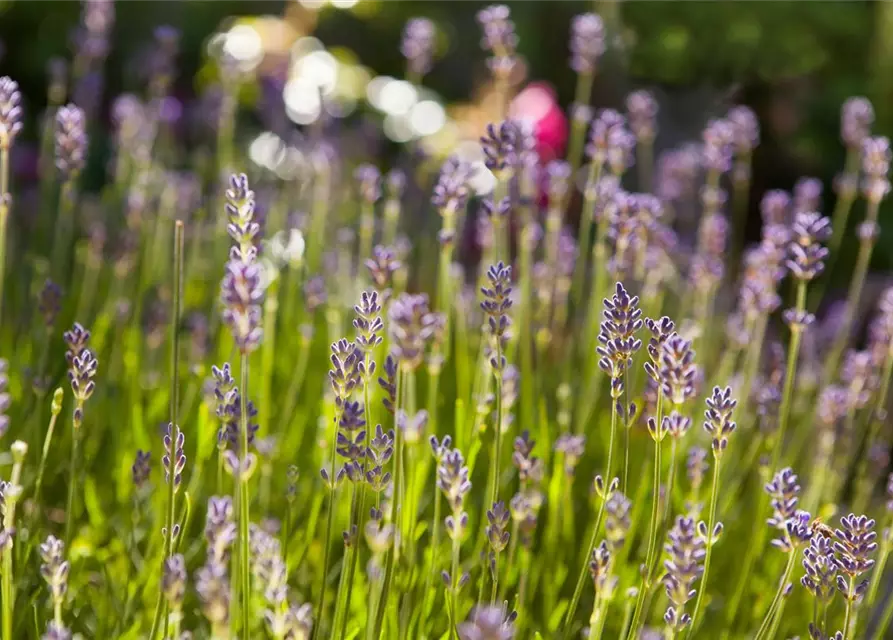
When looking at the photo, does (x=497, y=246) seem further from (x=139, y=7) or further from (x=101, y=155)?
(x=139, y=7)

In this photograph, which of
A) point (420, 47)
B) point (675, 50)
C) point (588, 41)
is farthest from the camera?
point (675, 50)

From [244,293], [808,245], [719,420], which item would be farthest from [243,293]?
[808,245]

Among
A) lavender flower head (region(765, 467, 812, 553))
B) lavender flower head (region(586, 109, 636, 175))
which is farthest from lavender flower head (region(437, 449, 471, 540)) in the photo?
lavender flower head (region(586, 109, 636, 175))

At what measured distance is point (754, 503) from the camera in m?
2.60

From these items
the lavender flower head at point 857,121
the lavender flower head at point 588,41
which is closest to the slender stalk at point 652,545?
the lavender flower head at point 588,41

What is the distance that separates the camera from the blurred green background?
596 centimetres

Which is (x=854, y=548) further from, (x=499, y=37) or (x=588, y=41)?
(x=588, y=41)

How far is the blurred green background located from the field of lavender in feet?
8.48

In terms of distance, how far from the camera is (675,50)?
5.86 meters

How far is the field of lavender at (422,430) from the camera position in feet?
4.30

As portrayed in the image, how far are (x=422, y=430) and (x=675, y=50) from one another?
459cm

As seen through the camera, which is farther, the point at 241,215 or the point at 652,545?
the point at 652,545

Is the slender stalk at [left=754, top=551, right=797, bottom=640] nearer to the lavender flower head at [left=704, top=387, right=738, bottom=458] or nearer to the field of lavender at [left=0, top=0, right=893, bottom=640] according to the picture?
the field of lavender at [left=0, top=0, right=893, bottom=640]

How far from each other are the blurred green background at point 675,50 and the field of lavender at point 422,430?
2.58m
